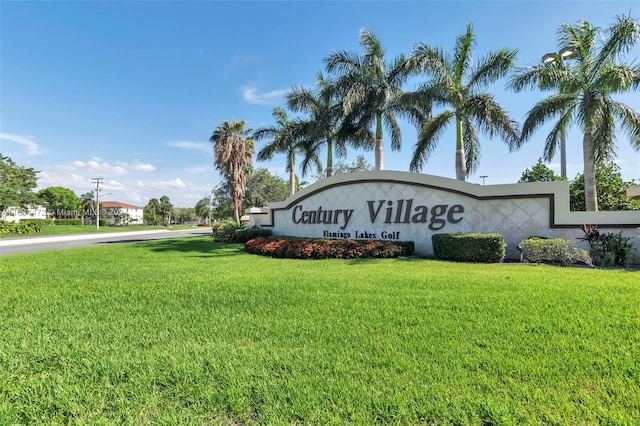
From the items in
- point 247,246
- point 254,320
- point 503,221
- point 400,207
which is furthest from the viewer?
point 247,246

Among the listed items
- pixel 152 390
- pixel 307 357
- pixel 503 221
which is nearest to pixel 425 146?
pixel 503 221

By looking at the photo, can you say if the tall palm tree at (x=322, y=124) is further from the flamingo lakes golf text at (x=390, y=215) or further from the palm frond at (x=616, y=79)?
the palm frond at (x=616, y=79)


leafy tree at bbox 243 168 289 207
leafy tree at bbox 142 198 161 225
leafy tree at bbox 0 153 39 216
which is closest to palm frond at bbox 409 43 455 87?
leafy tree at bbox 243 168 289 207

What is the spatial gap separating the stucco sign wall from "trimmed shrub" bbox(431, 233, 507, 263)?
1.46 metres

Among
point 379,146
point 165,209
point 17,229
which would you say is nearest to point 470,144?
point 379,146

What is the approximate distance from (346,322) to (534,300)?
119 inches

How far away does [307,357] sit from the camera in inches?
131

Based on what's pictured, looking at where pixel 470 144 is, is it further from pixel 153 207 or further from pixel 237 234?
pixel 153 207

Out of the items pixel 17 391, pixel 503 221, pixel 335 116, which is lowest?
pixel 17 391

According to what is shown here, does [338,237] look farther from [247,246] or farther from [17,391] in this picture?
[17,391]

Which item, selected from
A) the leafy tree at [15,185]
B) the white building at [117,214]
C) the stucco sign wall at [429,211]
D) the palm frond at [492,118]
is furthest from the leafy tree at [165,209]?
the palm frond at [492,118]

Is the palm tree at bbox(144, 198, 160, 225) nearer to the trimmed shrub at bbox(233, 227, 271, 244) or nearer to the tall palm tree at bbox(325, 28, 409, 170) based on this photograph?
the trimmed shrub at bbox(233, 227, 271, 244)

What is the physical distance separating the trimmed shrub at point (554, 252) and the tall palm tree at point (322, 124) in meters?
10.5

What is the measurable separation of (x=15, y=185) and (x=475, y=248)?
48874 millimetres
